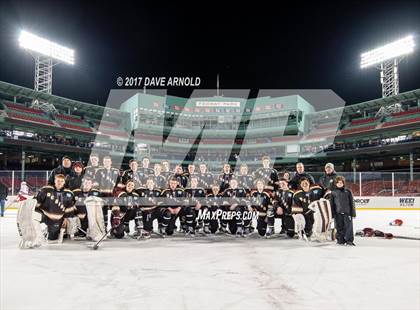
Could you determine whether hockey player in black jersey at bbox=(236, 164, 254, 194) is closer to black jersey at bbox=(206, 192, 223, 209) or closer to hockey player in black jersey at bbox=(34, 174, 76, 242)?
black jersey at bbox=(206, 192, 223, 209)

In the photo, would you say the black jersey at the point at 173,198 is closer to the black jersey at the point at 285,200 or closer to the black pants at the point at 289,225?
the black jersey at the point at 285,200

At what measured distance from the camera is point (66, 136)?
130ft

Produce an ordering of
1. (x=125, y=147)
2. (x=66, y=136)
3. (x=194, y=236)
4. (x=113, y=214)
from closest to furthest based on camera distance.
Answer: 1. (x=113, y=214)
2. (x=194, y=236)
3. (x=66, y=136)
4. (x=125, y=147)

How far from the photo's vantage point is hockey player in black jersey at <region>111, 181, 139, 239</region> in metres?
7.93

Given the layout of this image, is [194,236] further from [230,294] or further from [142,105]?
[142,105]

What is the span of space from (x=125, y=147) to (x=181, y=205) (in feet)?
122

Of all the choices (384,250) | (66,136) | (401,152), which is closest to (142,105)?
(66,136)

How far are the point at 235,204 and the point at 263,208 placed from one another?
2.32ft

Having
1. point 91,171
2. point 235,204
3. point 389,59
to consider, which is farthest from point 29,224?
point 389,59

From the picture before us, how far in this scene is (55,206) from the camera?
→ 23.2 feet

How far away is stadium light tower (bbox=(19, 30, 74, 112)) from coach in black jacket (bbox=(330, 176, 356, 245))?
35.6 m

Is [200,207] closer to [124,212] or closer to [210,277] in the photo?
[124,212]

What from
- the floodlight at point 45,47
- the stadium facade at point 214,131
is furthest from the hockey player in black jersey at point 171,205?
the floodlight at point 45,47

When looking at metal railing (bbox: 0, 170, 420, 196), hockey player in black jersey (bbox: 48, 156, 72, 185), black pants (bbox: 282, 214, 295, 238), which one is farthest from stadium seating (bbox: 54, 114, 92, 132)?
black pants (bbox: 282, 214, 295, 238)
